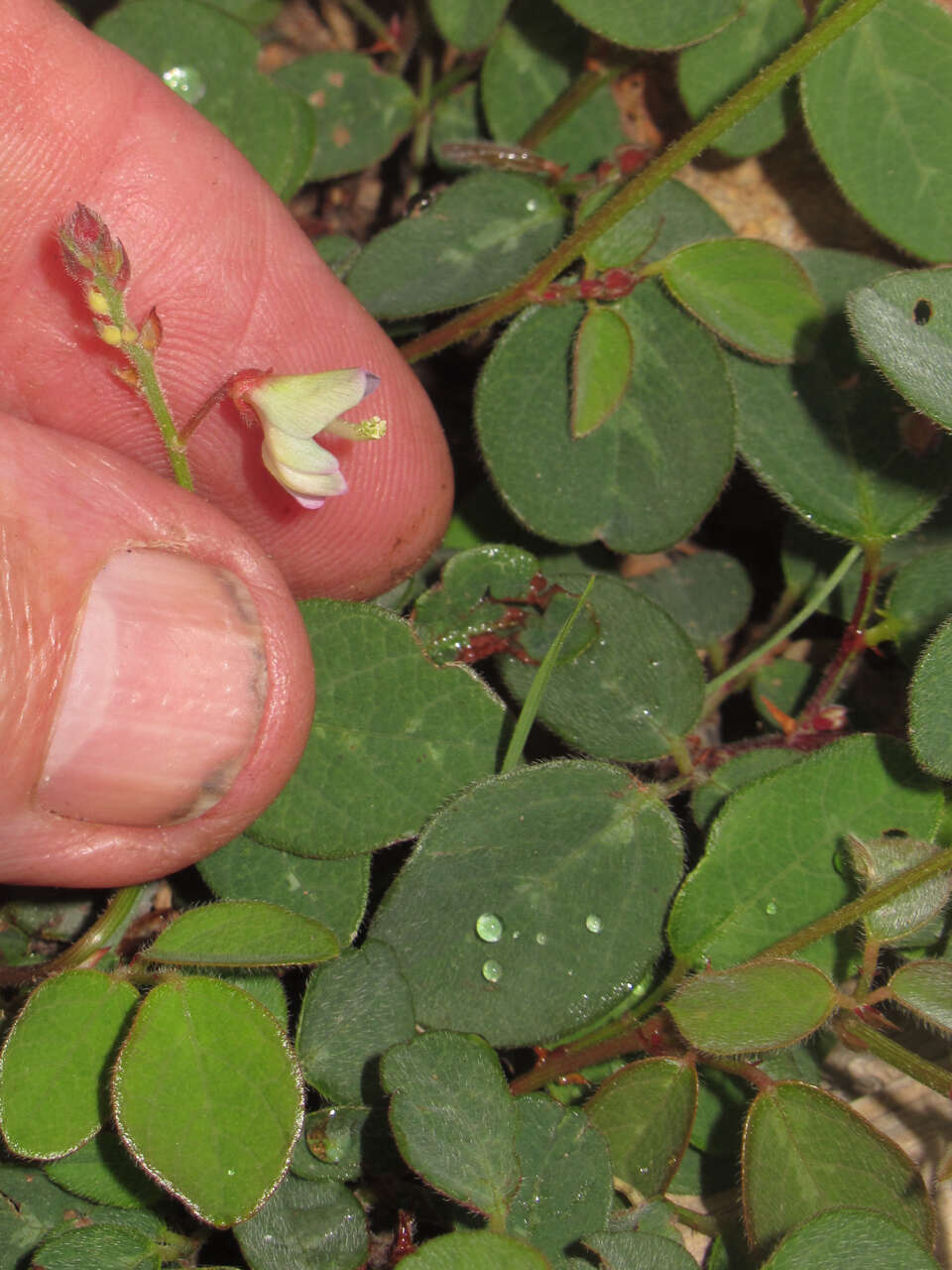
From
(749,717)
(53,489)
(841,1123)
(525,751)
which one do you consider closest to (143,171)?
(53,489)

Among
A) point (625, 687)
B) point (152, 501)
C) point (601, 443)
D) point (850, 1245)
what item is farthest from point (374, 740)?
point (850, 1245)

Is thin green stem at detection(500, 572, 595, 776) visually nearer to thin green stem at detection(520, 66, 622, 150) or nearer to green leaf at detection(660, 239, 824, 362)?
green leaf at detection(660, 239, 824, 362)

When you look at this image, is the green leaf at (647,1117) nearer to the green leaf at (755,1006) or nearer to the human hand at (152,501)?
the green leaf at (755,1006)

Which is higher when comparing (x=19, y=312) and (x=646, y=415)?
(x=646, y=415)

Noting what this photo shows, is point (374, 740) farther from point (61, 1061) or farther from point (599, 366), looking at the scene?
point (599, 366)

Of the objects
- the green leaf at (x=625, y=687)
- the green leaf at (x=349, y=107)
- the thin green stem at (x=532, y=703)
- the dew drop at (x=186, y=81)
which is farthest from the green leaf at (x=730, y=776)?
the dew drop at (x=186, y=81)

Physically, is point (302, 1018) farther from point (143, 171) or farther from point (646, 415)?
point (143, 171)
